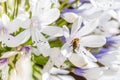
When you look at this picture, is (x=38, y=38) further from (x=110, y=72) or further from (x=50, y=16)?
(x=110, y=72)

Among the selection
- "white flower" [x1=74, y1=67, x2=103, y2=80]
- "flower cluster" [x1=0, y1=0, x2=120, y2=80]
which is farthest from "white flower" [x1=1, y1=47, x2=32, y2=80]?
"white flower" [x1=74, y1=67, x2=103, y2=80]

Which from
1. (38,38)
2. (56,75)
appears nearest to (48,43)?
(38,38)

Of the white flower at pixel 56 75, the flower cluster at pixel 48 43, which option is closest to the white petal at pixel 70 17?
the flower cluster at pixel 48 43

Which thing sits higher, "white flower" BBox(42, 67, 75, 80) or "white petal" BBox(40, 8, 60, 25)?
"white petal" BBox(40, 8, 60, 25)

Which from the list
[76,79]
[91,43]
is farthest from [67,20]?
[76,79]

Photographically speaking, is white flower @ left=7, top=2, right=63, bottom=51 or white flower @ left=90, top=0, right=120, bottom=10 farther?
white flower @ left=90, top=0, right=120, bottom=10

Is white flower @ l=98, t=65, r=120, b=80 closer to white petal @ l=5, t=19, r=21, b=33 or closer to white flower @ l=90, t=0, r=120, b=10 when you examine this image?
white flower @ l=90, t=0, r=120, b=10

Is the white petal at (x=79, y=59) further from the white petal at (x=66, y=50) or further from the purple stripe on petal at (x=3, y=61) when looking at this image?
the purple stripe on petal at (x=3, y=61)

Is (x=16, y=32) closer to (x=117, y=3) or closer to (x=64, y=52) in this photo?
(x=64, y=52)

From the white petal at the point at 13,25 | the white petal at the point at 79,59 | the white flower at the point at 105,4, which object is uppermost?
the white flower at the point at 105,4
